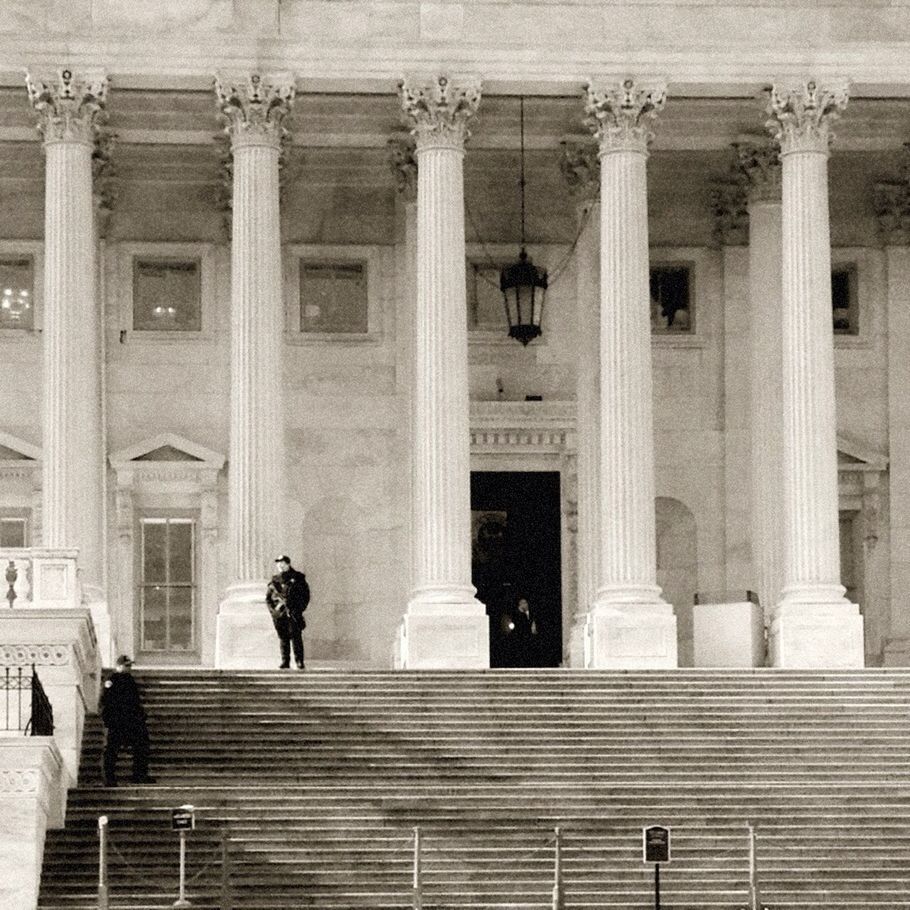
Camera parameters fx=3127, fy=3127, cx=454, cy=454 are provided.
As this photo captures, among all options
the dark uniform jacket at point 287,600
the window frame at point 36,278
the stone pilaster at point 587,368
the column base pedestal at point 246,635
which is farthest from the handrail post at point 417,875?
the window frame at point 36,278

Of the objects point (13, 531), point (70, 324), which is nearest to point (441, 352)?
point (70, 324)

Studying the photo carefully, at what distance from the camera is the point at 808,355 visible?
178 ft

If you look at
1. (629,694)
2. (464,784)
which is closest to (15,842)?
(464,784)

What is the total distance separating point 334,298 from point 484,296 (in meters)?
2.95

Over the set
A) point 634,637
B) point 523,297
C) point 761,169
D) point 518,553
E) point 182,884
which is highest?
point 761,169

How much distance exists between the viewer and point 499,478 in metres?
61.0

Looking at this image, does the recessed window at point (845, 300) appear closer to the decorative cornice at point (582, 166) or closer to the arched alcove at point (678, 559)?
the arched alcove at point (678, 559)

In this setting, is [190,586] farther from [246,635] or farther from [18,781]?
[18,781]

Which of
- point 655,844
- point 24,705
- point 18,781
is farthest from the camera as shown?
point 24,705

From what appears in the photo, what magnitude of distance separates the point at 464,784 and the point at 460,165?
13206 mm

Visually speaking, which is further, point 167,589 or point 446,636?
point 167,589

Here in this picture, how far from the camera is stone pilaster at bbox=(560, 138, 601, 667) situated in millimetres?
58031

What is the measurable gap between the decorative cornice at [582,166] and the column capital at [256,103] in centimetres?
644

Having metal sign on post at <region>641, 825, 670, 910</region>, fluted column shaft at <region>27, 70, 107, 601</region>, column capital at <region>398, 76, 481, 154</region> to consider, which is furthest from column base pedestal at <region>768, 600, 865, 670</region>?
metal sign on post at <region>641, 825, 670, 910</region>
